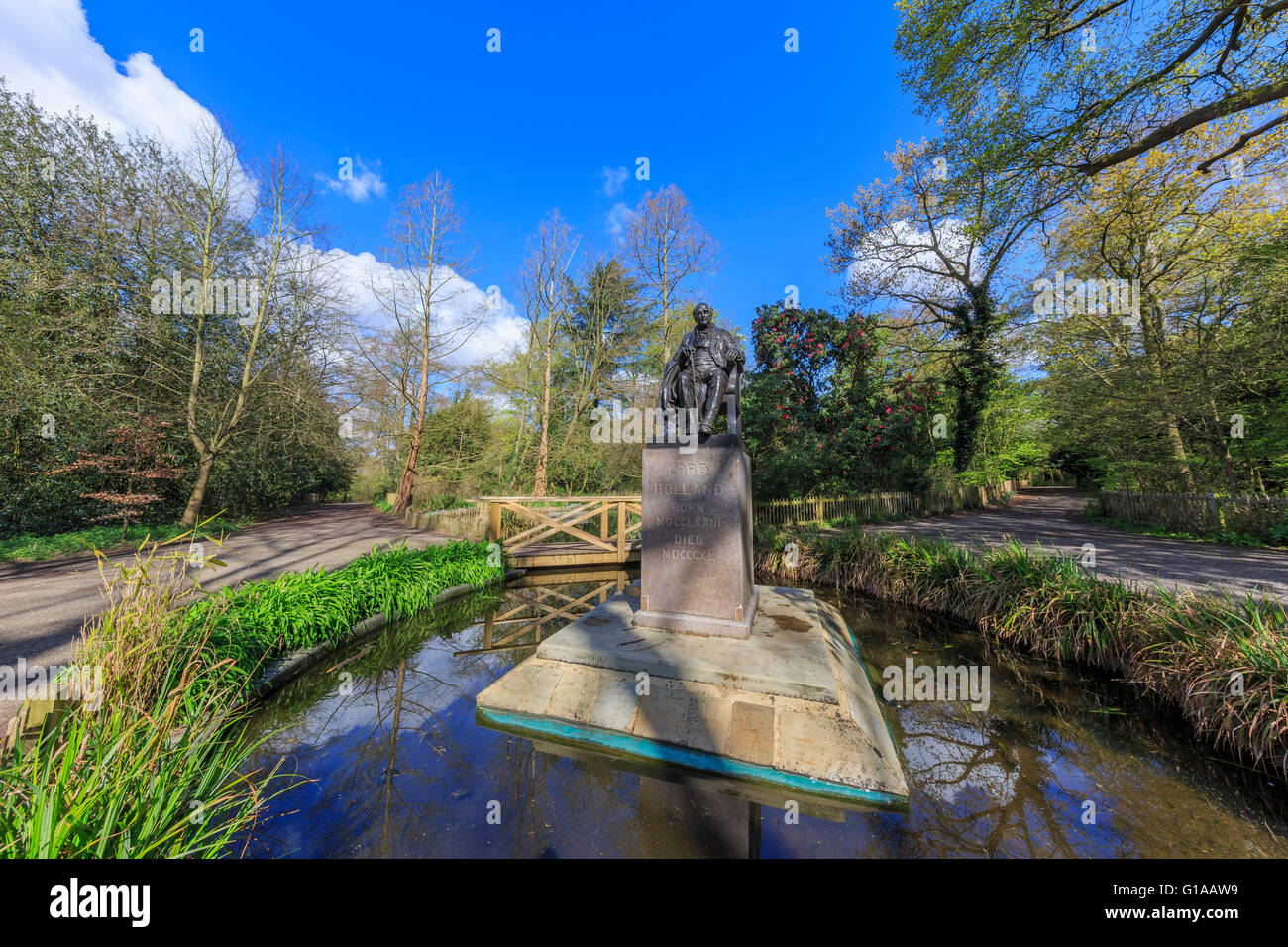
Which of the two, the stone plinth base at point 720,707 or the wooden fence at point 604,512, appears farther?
the wooden fence at point 604,512

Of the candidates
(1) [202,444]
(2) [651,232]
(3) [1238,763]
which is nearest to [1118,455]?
(3) [1238,763]

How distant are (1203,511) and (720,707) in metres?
14.8

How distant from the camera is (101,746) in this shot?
6.32 ft

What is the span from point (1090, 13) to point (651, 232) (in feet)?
41.1

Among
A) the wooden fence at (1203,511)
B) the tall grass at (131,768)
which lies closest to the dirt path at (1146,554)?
the wooden fence at (1203,511)

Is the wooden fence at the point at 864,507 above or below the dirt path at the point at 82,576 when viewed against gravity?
above

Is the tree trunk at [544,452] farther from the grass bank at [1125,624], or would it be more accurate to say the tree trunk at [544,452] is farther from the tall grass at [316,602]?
the grass bank at [1125,624]

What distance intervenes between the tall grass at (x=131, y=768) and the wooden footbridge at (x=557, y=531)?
6.49 m

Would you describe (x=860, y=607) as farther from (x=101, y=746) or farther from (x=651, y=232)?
(x=651, y=232)

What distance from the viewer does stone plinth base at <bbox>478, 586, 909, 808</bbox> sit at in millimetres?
2765

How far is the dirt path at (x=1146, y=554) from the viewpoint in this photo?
5.89m

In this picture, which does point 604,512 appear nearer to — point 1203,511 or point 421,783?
point 421,783

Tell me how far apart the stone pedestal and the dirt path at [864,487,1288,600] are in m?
4.46

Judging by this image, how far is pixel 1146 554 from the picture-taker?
324 inches
